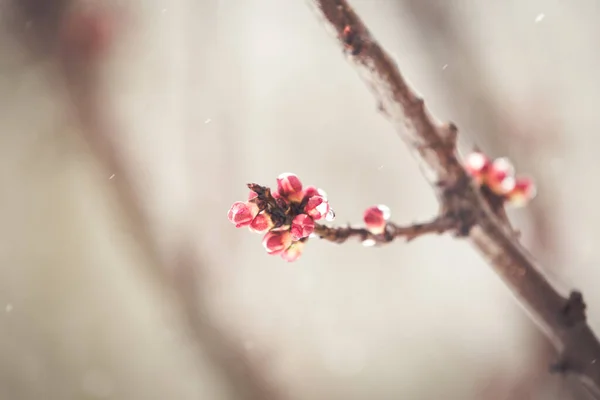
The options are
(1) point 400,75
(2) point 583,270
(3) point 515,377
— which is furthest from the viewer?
(3) point 515,377

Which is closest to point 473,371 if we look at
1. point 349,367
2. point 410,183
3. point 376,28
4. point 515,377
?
point 515,377

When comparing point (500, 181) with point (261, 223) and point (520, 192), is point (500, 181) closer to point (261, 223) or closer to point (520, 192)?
point (520, 192)

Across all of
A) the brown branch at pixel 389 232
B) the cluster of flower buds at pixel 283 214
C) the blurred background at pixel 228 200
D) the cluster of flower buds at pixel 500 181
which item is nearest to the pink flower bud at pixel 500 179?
the cluster of flower buds at pixel 500 181

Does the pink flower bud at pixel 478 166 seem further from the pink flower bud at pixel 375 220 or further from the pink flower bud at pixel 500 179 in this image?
the pink flower bud at pixel 375 220

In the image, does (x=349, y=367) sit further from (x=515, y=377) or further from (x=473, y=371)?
(x=515, y=377)

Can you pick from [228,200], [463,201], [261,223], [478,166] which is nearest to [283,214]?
[261,223]

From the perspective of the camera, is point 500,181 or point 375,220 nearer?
point 375,220
